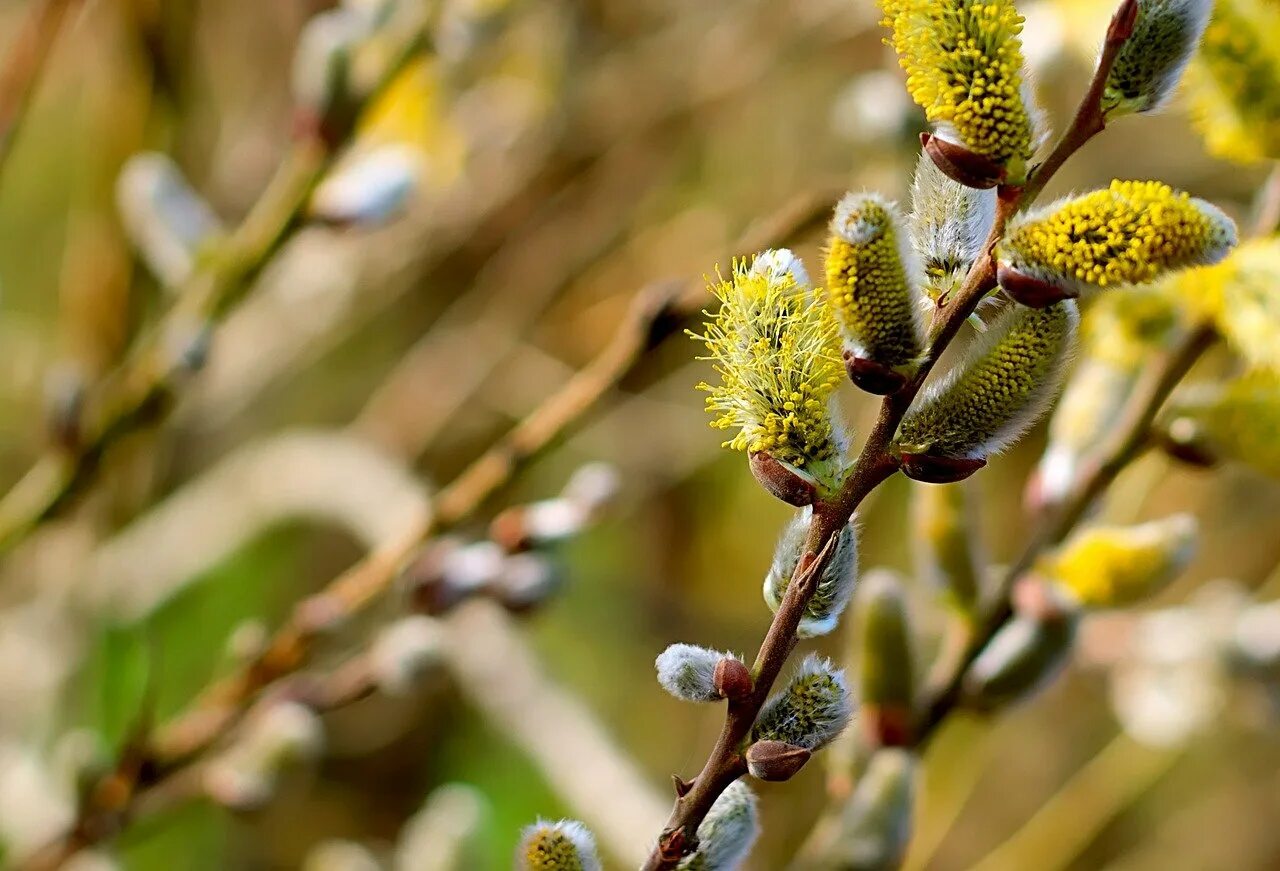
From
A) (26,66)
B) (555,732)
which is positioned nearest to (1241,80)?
(26,66)

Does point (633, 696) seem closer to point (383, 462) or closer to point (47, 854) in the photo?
point (383, 462)

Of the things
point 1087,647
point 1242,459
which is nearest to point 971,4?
point 1242,459

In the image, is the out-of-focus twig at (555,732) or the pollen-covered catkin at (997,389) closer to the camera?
the pollen-covered catkin at (997,389)

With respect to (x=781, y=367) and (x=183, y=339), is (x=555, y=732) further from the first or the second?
(x=781, y=367)

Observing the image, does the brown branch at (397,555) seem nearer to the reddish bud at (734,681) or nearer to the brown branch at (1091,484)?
the brown branch at (1091,484)

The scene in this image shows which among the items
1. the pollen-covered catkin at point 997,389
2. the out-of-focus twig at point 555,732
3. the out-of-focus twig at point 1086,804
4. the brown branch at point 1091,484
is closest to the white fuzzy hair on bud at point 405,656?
the out-of-focus twig at point 555,732

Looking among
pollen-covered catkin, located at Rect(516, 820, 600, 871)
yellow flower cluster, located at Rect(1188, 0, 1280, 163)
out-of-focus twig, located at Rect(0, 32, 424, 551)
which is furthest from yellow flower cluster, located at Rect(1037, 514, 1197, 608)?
out-of-focus twig, located at Rect(0, 32, 424, 551)
